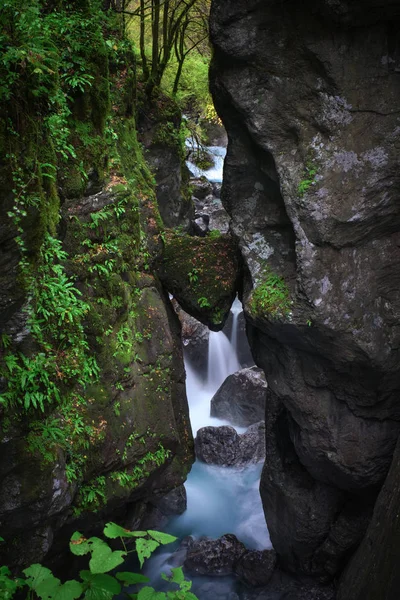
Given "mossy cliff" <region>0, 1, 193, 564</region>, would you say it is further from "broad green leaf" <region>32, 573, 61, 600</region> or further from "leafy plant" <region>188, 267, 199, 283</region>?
"broad green leaf" <region>32, 573, 61, 600</region>

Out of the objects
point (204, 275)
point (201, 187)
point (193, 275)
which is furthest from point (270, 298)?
point (201, 187)

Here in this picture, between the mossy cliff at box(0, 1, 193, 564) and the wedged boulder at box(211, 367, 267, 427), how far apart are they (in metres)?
4.82

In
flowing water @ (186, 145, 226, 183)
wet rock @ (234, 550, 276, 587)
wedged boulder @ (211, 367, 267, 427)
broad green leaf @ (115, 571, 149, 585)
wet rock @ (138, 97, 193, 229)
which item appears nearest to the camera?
broad green leaf @ (115, 571, 149, 585)

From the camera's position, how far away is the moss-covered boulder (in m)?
8.93

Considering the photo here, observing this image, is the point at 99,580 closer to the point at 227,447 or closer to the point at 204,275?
the point at 204,275

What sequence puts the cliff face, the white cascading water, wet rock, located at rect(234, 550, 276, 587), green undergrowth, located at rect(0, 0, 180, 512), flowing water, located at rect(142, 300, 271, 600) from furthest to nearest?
1. the white cascading water
2. flowing water, located at rect(142, 300, 271, 600)
3. wet rock, located at rect(234, 550, 276, 587)
4. the cliff face
5. green undergrowth, located at rect(0, 0, 180, 512)

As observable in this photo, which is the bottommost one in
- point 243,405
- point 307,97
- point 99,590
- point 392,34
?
point 243,405

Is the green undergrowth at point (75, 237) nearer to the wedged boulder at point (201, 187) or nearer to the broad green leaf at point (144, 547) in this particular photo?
the broad green leaf at point (144, 547)

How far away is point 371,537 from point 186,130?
11.7m

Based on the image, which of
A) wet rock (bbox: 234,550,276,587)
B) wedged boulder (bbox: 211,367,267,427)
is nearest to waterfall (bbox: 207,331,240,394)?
wedged boulder (bbox: 211,367,267,427)

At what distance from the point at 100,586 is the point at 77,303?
3.64 m

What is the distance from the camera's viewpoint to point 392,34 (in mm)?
6684

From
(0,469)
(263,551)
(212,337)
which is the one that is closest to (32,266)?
(0,469)

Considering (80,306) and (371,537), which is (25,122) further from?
(371,537)
